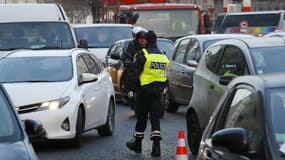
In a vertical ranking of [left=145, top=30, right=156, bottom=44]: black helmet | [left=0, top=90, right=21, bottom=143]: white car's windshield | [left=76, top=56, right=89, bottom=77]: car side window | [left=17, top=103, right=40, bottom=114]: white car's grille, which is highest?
[left=145, top=30, right=156, bottom=44]: black helmet

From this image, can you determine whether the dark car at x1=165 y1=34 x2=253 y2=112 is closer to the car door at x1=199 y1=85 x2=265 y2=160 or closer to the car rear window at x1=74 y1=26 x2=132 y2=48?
the car rear window at x1=74 y1=26 x2=132 y2=48

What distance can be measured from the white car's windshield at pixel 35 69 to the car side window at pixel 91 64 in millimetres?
634

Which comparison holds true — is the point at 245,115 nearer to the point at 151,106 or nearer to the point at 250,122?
the point at 250,122

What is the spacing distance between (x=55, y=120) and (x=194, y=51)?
547cm

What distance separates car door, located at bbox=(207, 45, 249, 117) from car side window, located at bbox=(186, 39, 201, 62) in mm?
5020

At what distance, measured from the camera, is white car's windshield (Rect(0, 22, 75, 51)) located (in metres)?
18.4

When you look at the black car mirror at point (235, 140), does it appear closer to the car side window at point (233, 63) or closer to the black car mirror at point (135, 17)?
the car side window at point (233, 63)

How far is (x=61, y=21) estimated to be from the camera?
18984mm

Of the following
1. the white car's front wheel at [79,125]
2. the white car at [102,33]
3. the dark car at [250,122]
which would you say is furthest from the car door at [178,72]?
the dark car at [250,122]

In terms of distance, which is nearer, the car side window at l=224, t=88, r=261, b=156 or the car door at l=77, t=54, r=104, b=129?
the car side window at l=224, t=88, r=261, b=156

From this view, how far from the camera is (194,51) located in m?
17.3

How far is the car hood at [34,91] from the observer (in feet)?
41.0

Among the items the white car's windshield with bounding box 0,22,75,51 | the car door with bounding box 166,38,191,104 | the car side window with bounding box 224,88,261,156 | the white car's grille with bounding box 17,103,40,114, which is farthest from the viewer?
the white car's windshield with bounding box 0,22,75,51

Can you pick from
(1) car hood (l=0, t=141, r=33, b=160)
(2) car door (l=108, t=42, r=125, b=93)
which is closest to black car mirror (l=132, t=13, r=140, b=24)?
(2) car door (l=108, t=42, r=125, b=93)
